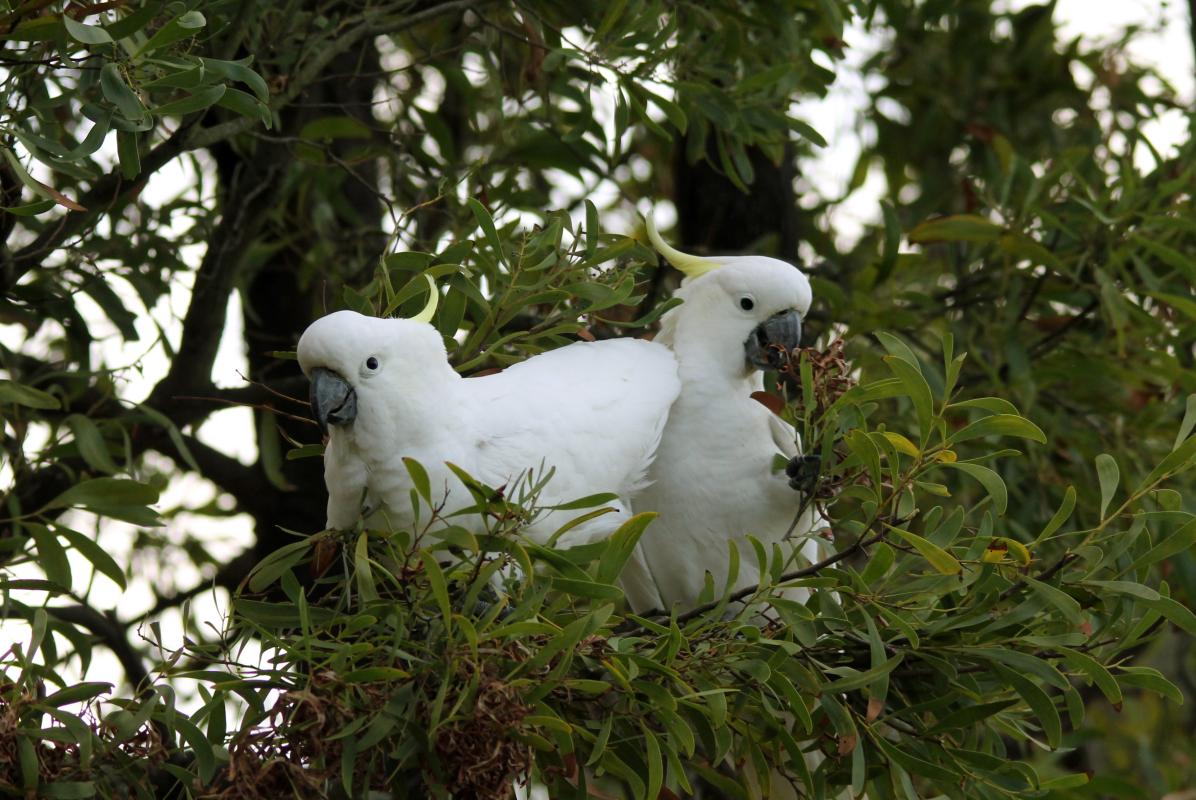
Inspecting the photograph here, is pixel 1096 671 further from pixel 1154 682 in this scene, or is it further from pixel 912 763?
pixel 912 763

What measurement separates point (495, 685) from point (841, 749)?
504 mm

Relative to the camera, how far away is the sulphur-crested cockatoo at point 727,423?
2.11 m

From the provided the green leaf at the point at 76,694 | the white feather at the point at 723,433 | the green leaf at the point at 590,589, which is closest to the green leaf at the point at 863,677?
the green leaf at the point at 590,589

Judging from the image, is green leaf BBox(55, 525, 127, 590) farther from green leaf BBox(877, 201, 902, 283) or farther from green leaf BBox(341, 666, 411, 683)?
green leaf BBox(877, 201, 902, 283)

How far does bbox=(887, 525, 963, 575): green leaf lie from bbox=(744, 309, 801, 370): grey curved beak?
1.80 feet

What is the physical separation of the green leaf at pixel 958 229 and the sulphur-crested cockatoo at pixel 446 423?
1.00 metres

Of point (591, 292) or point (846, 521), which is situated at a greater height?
point (591, 292)

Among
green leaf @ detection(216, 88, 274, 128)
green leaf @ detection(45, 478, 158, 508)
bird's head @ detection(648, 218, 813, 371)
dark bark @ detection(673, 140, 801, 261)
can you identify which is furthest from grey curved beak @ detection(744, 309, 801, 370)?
dark bark @ detection(673, 140, 801, 261)

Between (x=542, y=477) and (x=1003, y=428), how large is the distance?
1.88 ft

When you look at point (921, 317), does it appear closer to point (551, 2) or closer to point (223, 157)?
point (551, 2)

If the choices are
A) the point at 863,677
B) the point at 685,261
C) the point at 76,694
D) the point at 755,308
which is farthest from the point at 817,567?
the point at 76,694

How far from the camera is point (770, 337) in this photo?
2.12 m

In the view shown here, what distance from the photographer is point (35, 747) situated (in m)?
1.65

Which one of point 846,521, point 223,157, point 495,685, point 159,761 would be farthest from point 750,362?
point 223,157
